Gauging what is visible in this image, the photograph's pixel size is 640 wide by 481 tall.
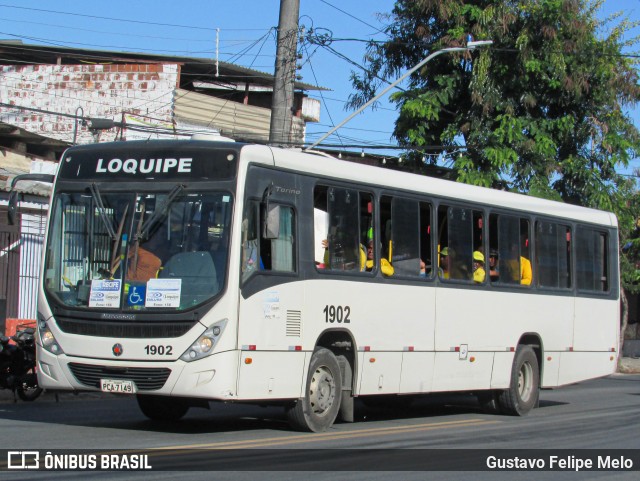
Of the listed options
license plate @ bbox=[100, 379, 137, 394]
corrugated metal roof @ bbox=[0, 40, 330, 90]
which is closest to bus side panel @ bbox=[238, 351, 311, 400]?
license plate @ bbox=[100, 379, 137, 394]

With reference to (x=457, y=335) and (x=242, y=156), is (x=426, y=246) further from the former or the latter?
(x=242, y=156)

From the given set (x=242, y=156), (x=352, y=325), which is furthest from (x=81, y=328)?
(x=352, y=325)

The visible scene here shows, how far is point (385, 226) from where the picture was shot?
501 inches

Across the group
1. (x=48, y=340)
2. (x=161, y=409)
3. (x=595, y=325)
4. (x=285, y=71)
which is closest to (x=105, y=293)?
(x=48, y=340)

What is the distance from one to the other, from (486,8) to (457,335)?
15.3m

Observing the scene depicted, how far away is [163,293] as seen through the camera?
33.7ft

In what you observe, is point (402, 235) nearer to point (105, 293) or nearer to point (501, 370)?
point (501, 370)

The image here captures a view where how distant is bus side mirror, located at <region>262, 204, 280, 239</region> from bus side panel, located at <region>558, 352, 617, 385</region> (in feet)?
25.0

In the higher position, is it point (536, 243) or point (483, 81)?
point (483, 81)

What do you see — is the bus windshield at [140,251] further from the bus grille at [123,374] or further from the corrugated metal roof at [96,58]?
the corrugated metal roof at [96,58]

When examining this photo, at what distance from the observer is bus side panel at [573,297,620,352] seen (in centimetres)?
1695

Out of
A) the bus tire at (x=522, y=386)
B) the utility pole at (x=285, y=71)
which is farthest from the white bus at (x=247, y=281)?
the utility pole at (x=285, y=71)

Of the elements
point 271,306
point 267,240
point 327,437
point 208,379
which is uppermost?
point 267,240

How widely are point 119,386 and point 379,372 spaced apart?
3530 millimetres
